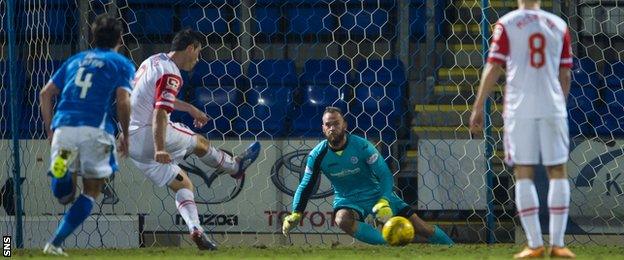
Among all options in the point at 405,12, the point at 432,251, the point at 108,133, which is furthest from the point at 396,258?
the point at 405,12

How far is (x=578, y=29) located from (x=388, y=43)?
5.52 feet

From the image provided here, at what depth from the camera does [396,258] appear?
26.9 ft

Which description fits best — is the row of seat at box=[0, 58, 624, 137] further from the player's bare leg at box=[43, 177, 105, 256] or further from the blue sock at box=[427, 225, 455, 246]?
the player's bare leg at box=[43, 177, 105, 256]

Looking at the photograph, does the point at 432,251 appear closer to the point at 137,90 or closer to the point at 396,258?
the point at 396,258

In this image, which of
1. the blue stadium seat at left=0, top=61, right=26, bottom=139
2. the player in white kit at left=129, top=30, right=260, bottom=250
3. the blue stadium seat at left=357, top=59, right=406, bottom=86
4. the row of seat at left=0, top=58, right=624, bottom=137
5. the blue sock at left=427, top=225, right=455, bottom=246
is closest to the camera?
the player in white kit at left=129, top=30, right=260, bottom=250

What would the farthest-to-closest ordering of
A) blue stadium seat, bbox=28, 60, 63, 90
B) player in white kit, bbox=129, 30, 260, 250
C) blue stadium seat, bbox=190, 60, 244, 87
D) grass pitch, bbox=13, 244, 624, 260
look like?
blue stadium seat, bbox=190, 60, 244, 87
blue stadium seat, bbox=28, 60, 63, 90
player in white kit, bbox=129, 30, 260, 250
grass pitch, bbox=13, 244, 624, 260

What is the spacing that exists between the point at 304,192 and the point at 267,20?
3280mm

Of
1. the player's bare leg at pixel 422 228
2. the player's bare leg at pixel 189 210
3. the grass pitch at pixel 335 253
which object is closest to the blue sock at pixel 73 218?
the grass pitch at pixel 335 253

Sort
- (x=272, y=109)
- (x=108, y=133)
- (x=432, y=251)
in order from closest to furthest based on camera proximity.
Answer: (x=108, y=133)
(x=432, y=251)
(x=272, y=109)

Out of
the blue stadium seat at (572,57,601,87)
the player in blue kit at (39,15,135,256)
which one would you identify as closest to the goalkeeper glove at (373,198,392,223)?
the player in blue kit at (39,15,135,256)

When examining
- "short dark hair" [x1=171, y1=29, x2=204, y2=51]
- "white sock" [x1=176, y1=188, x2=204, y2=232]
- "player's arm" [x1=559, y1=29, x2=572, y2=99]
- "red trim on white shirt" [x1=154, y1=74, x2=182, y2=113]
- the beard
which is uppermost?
"short dark hair" [x1=171, y1=29, x2=204, y2=51]

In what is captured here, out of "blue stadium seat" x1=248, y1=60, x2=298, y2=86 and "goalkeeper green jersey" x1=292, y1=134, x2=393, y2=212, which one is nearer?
"goalkeeper green jersey" x1=292, y1=134, x2=393, y2=212

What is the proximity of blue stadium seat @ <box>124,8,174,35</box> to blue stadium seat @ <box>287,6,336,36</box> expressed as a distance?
1.10 metres

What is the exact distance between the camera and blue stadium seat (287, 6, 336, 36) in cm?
1277
